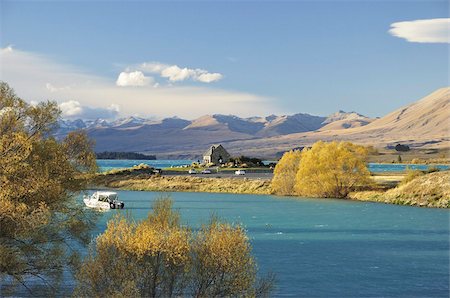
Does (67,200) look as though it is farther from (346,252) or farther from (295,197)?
(295,197)

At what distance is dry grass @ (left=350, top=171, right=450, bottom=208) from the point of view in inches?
3344

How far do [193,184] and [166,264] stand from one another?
9434 cm

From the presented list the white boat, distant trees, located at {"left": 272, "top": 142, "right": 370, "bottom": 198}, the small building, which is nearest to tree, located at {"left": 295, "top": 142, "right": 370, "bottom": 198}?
distant trees, located at {"left": 272, "top": 142, "right": 370, "bottom": 198}

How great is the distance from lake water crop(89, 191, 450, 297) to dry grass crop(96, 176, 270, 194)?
19.8m

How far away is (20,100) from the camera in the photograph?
29.2 m

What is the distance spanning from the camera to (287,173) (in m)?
106

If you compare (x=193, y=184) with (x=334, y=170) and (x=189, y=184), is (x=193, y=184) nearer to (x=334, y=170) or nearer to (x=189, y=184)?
(x=189, y=184)

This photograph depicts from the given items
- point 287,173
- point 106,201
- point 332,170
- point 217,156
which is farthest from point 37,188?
point 217,156

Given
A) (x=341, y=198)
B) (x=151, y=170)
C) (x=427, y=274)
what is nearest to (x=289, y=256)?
(x=427, y=274)

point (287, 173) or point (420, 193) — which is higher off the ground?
point (287, 173)

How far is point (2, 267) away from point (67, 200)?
515 centimetres

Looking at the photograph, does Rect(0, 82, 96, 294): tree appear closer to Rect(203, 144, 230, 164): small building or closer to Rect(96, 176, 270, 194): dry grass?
Rect(96, 176, 270, 194): dry grass

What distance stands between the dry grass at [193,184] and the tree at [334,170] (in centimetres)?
1253

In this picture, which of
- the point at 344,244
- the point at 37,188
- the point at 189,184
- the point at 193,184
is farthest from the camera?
the point at 189,184
